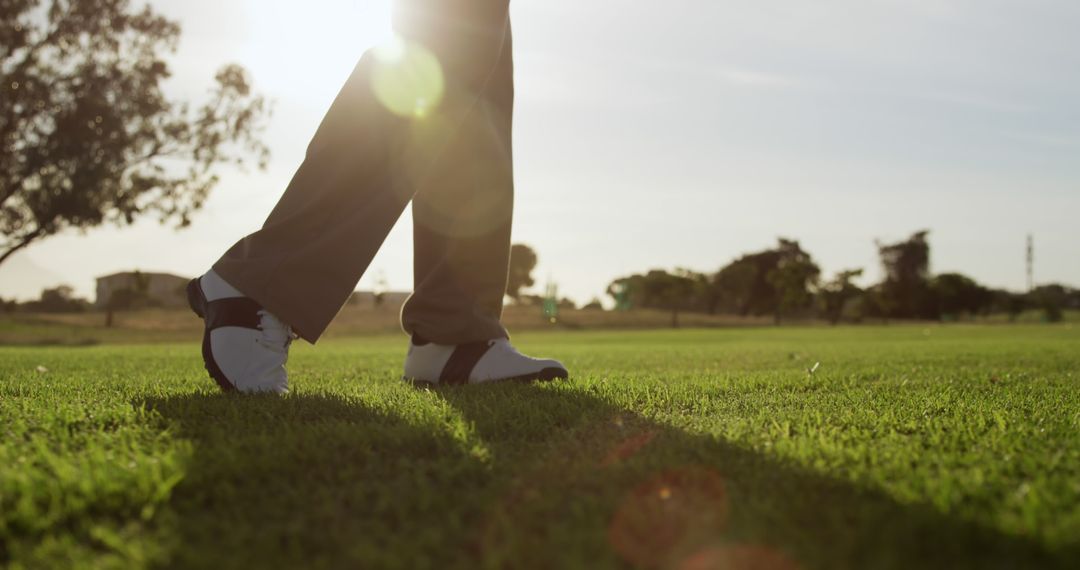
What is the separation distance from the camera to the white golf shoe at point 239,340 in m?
2.34

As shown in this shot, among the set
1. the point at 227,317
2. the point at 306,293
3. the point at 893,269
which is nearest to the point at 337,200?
the point at 306,293

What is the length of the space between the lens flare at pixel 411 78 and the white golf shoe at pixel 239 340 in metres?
0.78

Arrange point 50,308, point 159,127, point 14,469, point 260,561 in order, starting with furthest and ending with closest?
1. point 50,308
2. point 159,127
3. point 14,469
4. point 260,561

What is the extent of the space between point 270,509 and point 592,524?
0.48 metres

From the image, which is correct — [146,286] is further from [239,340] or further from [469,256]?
[239,340]

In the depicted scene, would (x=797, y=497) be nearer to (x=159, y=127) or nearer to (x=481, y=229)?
(x=481, y=229)

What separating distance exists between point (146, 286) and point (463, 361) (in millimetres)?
64852

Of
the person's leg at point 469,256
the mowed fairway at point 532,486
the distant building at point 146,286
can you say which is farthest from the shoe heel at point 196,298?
the distant building at point 146,286

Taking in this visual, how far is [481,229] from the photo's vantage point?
9.80 ft

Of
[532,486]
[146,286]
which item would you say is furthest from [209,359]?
[146,286]

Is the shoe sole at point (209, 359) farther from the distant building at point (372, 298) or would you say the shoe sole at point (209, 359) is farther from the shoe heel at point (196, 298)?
the distant building at point (372, 298)

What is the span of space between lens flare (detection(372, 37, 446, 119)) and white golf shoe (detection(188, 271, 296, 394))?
78 centimetres

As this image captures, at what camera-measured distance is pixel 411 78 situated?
7.91 feet

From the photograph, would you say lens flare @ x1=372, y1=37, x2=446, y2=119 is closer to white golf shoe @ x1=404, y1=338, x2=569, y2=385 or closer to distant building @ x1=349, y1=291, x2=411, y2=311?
white golf shoe @ x1=404, y1=338, x2=569, y2=385
